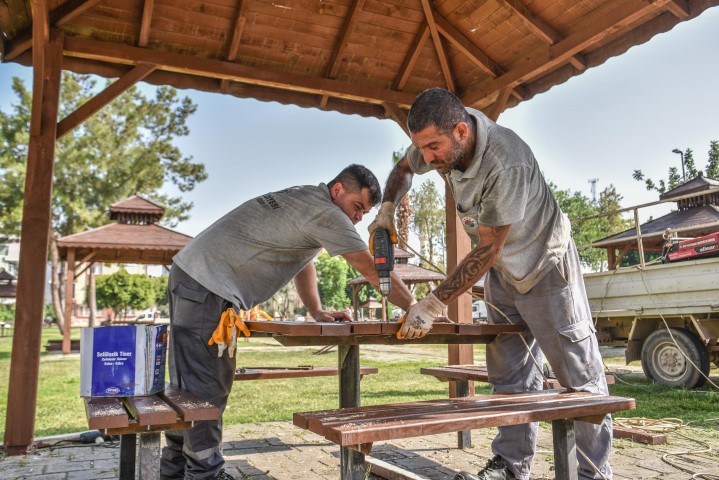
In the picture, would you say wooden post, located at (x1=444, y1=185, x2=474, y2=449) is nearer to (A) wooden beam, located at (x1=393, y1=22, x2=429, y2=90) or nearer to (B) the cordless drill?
(A) wooden beam, located at (x1=393, y1=22, x2=429, y2=90)

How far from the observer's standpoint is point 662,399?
6.72 m

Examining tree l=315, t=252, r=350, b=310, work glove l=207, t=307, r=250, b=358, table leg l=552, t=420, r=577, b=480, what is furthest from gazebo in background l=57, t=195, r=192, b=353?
tree l=315, t=252, r=350, b=310

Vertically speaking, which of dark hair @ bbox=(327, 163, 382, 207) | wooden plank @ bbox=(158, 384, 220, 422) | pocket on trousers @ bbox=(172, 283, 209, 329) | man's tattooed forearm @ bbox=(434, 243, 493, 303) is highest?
dark hair @ bbox=(327, 163, 382, 207)

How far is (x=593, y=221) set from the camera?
172ft

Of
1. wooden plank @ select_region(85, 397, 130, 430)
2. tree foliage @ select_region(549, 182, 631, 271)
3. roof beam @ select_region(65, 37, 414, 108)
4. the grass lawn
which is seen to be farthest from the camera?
tree foliage @ select_region(549, 182, 631, 271)

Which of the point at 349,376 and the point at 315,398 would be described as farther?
the point at 315,398

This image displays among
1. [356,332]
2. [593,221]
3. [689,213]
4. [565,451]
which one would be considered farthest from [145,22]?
[593,221]

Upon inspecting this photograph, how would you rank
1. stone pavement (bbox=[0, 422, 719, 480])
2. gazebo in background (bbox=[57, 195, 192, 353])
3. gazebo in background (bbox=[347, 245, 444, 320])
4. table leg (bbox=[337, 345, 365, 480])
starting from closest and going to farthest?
1. table leg (bbox=[337, 345, 365, 480])
2. stone pavement (bbox=[0, 422, 719, 480])
3. gazebo in background (bbox=[57, 195, 192, 353])
4. gazebo in background (bbox=[347, 245, 444, 320])

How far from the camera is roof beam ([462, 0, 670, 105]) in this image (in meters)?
4.78

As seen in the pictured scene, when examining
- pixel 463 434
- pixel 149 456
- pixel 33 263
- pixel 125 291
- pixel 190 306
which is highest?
pixel 125 291

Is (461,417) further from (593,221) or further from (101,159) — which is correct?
(593,221)

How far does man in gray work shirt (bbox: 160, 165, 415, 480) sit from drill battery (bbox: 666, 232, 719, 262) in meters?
6.62

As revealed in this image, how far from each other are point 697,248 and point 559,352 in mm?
6496

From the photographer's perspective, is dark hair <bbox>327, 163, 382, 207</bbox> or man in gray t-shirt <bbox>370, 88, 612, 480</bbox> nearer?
man in gray t-shirt <bbox>370, 88, 612, 480</bbox>
